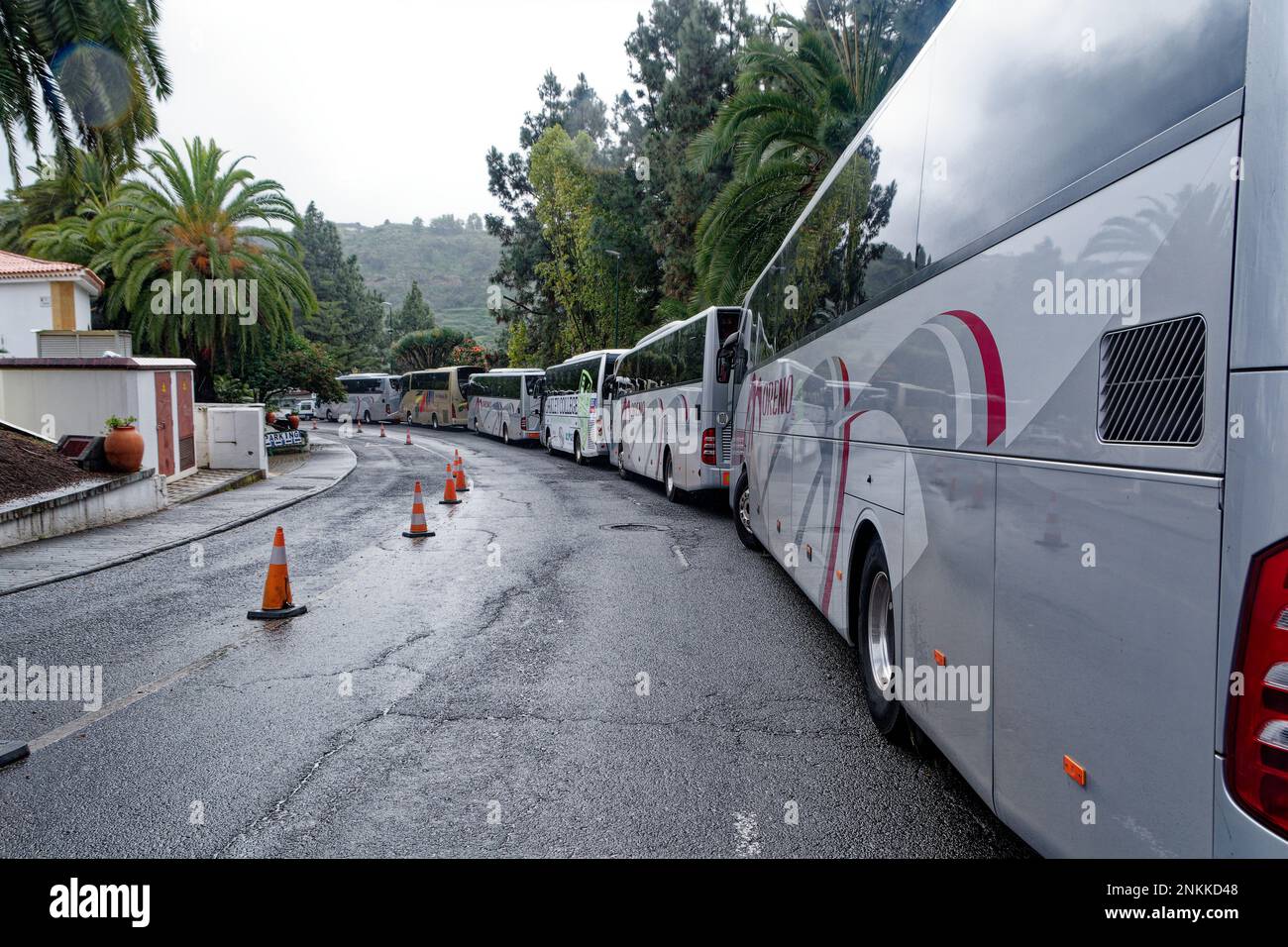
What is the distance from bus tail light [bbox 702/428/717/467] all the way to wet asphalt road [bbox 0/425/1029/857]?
4.94 m

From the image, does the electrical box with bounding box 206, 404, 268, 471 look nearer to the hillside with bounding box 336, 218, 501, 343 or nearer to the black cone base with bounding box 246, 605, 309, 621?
the black cone base with bounding box 246, 605, 309, 621

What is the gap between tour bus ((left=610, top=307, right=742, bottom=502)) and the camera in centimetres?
1558

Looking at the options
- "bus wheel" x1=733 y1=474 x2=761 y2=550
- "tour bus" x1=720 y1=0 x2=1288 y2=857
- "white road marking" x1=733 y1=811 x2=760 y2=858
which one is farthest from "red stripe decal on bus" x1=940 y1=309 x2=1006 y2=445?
"bus wheel" x1=733 y1=474 x2=761 y2=550

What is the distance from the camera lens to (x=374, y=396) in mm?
65062

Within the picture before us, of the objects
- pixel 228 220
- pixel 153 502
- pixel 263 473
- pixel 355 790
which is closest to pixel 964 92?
pixel 355 790

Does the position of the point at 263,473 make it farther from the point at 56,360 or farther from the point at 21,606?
the point at 21,606

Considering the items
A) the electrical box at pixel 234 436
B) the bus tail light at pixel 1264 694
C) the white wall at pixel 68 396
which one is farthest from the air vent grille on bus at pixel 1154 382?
the electrical box at pixel 234 436

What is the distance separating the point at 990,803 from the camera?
3.57 metres

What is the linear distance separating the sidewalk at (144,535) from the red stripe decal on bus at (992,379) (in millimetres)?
9403

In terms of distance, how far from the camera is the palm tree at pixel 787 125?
17484 millimetres

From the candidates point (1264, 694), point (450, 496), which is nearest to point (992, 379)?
point (1264, 694)

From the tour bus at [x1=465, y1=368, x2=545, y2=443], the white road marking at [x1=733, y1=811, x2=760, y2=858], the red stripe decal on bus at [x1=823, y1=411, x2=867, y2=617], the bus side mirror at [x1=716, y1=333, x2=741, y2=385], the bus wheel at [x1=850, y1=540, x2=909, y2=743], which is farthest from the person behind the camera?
the tour bus at [x1=465, y1=368, x2=545, y2=443]

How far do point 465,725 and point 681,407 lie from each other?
11964 millimetres

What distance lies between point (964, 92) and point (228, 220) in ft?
96.5
